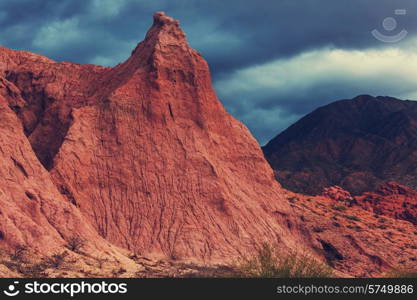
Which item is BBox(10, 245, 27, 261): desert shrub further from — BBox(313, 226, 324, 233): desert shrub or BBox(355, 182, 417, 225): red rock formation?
BBox(355, 182, 417, 225): red rock formation

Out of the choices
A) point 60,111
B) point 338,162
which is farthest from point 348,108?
point 60,111

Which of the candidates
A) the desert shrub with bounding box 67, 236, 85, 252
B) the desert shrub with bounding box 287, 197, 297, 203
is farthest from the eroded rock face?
the desert shrub with bounding box 287, 197, 297, 203

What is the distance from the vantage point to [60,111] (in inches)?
2030

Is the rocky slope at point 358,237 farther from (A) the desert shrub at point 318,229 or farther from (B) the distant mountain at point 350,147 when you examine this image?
(B) the distant mountain at point 350,147

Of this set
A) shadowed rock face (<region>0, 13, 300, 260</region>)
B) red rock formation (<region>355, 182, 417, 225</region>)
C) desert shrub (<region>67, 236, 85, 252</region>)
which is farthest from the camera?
red rock formation (<region>355, 182, 417, 225</region>)

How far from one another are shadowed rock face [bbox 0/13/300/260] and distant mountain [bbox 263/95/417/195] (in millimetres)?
59635

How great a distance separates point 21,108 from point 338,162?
99456 mm

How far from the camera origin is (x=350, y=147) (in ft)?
490

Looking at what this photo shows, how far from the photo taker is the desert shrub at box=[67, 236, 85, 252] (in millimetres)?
38000

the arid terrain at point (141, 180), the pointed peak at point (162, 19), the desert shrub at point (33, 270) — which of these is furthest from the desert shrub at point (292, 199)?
the desert shrub at point (33, 270)

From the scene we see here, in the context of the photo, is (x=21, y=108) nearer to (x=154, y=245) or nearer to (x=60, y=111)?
(x=60, y=111)

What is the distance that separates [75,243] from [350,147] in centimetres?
11659

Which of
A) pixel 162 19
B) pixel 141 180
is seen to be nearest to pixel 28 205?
pixel 141 180

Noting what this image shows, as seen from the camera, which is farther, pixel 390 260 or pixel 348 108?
pixel 348 108
